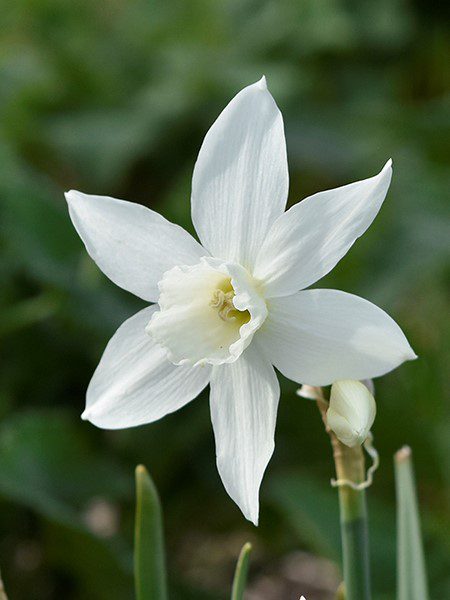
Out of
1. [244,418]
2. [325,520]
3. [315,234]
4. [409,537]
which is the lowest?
[325,520]

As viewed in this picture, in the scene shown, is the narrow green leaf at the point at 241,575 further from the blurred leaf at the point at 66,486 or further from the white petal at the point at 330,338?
the blurred leaf at the point at 66,486

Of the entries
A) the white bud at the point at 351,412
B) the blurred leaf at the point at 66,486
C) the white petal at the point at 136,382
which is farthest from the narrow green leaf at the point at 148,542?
the blurred leaf at the point at 66,486

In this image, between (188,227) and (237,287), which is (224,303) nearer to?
(237,287)

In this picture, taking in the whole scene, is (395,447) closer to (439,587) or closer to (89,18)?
(439,587)

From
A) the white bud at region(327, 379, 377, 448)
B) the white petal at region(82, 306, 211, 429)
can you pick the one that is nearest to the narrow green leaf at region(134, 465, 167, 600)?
the white petal at region(82, 306, 211, 429)

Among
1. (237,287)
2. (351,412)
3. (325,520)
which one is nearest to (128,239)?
(237,287)
